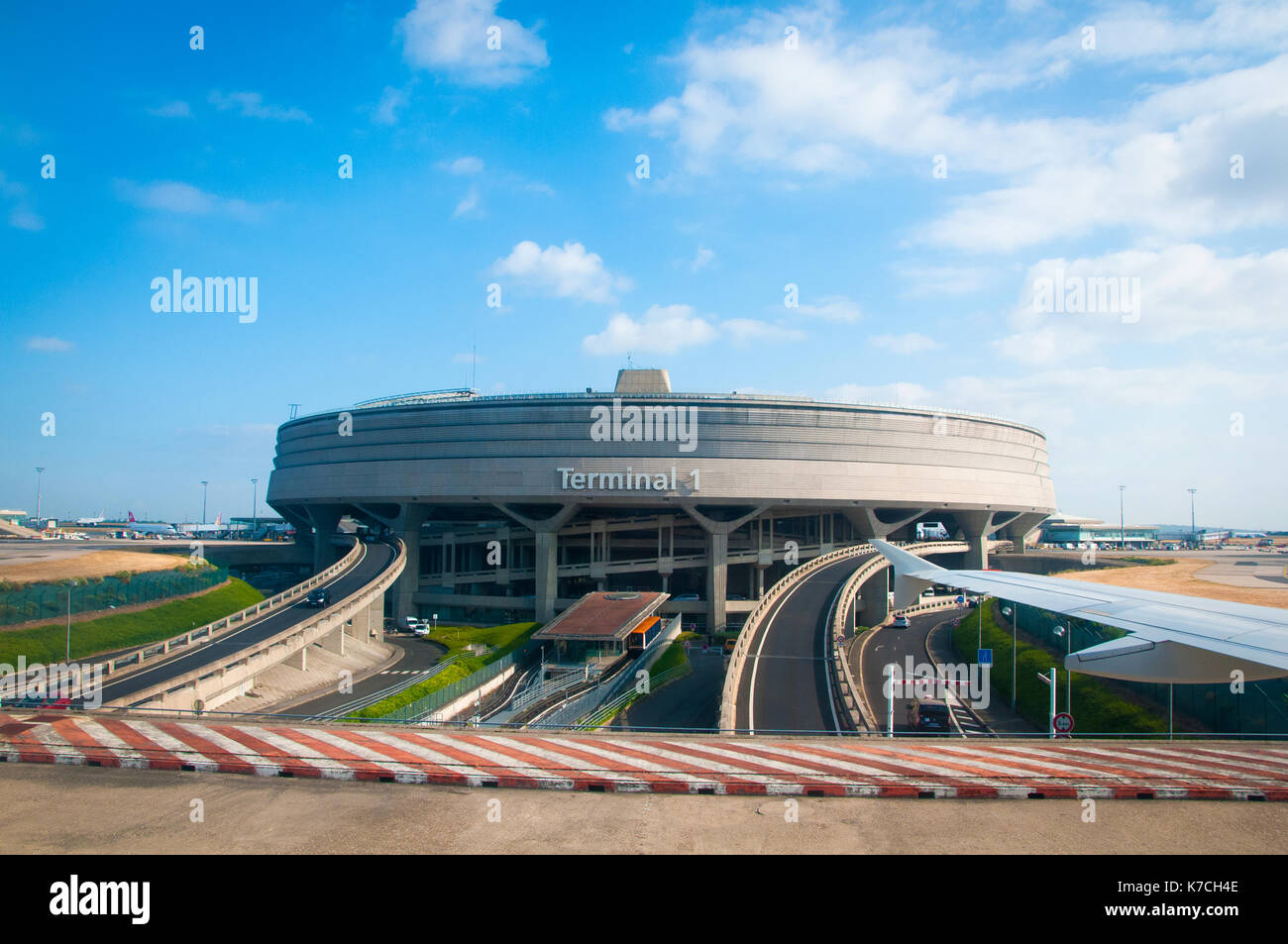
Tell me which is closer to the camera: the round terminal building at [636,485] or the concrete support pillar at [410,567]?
the round terminal building at [636,485]

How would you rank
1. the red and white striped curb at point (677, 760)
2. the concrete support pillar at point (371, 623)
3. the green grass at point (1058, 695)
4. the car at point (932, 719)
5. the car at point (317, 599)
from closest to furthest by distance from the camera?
1. the red and white striped curb at point (677, 760)
2. the green grass at point (1058, 695)
3. the car at point (932, 719)
4. the car at point (317, 599)
5. the concrete support pillar at point (371, 623)

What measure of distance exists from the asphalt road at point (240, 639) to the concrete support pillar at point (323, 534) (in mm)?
31876

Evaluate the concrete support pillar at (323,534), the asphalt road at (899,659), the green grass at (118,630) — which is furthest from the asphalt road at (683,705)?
the concrete support pillar at (323,534)

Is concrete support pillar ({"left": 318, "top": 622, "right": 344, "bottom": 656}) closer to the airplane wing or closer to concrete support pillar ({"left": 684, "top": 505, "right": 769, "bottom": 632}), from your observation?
concrete support pillar ({"left": 684, "top": 505, "right": 769, "bottom": 632})

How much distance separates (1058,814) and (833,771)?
489cm

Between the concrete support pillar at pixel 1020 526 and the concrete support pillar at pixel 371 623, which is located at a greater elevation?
the concrete support pillar at pixel 1020 526

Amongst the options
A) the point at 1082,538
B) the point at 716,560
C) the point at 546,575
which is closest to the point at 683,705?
the point at 716,560

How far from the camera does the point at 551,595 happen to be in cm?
7975

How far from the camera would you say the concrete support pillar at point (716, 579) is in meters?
77.6

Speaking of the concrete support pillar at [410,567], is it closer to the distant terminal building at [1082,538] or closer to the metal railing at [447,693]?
the metal railing at [447,693]

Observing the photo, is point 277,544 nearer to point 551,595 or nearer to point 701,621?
point 551,595

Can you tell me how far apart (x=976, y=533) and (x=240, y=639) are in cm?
8322

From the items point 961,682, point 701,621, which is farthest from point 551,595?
point 961,682

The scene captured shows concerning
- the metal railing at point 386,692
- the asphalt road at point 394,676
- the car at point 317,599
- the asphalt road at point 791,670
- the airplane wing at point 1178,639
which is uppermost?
the airplane wing at point 1178,639
